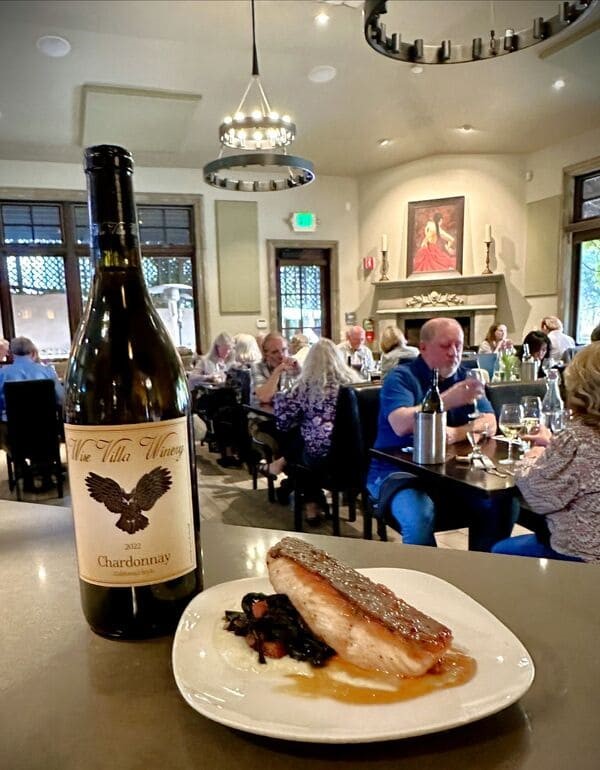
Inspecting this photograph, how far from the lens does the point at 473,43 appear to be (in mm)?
2787

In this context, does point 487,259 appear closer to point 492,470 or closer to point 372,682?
point 492,470

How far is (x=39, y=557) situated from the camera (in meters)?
0.74

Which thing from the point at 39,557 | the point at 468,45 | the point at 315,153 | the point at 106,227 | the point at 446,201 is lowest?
the point at 39,557

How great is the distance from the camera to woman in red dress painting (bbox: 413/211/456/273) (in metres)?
9.39

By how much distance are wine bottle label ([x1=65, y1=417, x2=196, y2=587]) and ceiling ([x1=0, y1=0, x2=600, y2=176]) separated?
6.09m

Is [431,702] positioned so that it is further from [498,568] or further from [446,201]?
[446,201]

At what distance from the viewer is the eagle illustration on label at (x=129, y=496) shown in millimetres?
495

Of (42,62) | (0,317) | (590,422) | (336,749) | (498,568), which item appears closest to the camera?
(336,749)

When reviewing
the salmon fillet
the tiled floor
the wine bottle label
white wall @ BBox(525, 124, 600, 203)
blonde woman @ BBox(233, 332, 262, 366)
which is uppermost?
white wall @ BBox(525, 124, 600, 203)

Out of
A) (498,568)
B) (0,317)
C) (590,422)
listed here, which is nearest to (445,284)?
(0,317)

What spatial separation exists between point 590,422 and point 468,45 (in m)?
2.37

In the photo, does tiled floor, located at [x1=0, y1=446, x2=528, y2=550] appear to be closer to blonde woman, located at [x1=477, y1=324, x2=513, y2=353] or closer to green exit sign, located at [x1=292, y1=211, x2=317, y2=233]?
blonde woman, located at [x1=477, y1=324, x2=513, y2=353]

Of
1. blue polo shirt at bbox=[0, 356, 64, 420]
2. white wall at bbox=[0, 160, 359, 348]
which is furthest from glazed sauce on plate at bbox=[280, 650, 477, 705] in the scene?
white wall at bbox=[0, 160, 359, 348]

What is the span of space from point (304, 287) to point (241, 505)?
685 centimetres
